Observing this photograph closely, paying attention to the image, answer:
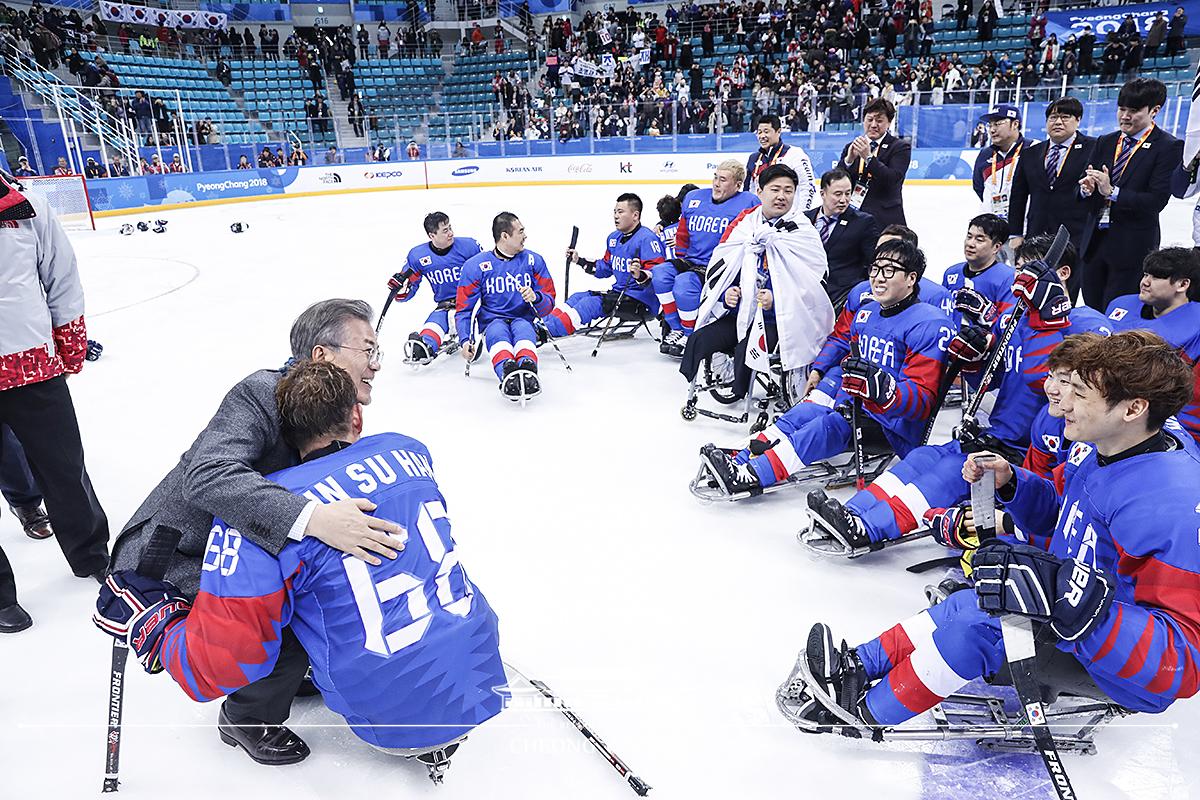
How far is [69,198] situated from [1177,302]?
13.9 metres

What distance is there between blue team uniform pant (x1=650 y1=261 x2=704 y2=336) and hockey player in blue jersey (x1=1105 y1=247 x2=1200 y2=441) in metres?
2.47

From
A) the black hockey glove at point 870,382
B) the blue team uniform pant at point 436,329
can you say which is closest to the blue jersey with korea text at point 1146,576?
the black hockey glove at point 870,382

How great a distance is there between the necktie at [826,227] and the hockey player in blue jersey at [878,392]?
43.9 inches

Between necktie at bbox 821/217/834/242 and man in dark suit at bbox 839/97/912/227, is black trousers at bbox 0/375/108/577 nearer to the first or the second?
necktie at bbox 821/217/834/242

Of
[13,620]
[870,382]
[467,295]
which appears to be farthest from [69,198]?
[870,382]

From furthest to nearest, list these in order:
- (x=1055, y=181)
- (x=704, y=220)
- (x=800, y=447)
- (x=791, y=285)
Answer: (x=704, y=220)
(x=1055, y=181)
(x=791, y=285)
(x=800, y=447)

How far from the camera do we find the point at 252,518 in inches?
62.2

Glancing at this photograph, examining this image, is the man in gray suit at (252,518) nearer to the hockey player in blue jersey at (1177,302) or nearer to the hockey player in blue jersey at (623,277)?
the hockey player in blue jersey at (1177,302)

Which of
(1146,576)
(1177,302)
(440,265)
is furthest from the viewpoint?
(440,265)

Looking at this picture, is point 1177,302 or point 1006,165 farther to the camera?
point 1006,165

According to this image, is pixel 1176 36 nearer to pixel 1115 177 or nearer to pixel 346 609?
pixel 1115 177

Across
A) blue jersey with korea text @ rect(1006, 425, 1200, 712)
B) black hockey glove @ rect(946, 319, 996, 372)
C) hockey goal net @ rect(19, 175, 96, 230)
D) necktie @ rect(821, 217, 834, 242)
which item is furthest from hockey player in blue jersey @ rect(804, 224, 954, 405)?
hockey goal net @ rect(19, 175, 96, 230)

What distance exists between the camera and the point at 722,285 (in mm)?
4227

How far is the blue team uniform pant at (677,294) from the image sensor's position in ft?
16.4
